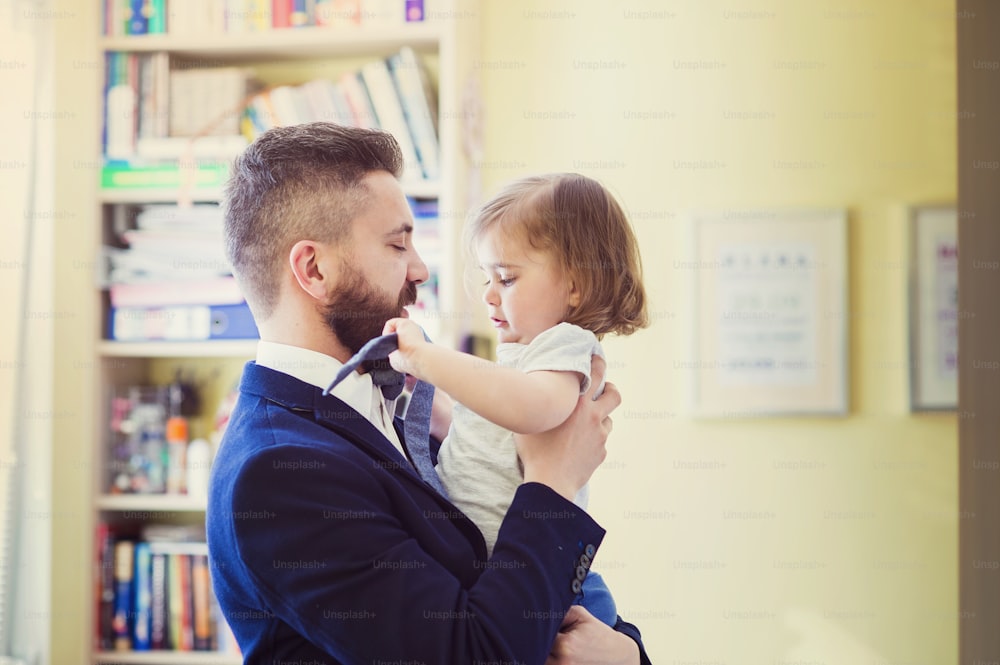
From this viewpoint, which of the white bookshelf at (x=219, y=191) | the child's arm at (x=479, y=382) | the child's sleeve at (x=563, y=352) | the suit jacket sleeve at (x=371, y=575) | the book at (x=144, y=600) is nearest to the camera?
the suit jacket sleeve at (x=371, y=575)

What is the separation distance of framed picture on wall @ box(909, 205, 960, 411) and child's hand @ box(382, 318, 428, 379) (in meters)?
2.21

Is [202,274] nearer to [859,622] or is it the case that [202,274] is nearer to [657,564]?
[657,564]

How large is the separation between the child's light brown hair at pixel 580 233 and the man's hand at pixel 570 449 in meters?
0.16

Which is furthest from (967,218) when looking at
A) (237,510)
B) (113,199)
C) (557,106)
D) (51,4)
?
(51,4)

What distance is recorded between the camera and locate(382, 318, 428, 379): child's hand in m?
1.12

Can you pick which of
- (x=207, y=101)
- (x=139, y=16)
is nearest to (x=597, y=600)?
(x=207, y=101)

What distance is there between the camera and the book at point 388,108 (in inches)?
100

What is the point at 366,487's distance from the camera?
42.3 inches

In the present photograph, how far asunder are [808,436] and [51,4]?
265cm

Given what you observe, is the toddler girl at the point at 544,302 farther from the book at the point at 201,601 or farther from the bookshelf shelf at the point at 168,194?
the book at the point at 201,601

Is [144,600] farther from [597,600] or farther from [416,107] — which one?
[597,600]

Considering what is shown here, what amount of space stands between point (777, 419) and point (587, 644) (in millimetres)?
1865

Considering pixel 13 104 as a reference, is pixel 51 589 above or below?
below

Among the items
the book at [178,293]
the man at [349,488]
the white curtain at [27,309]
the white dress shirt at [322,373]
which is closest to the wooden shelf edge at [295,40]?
the white curtain at [27,309]
